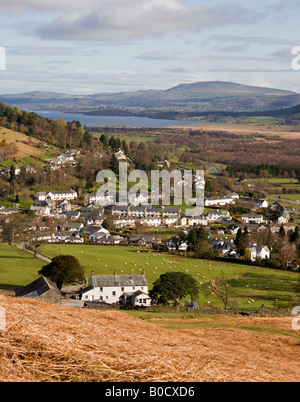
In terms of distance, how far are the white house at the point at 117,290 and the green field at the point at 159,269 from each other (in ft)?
11.5

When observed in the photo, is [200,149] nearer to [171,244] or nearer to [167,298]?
[171,244]

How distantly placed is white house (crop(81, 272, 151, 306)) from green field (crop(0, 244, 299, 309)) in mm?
3510

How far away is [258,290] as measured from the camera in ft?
121

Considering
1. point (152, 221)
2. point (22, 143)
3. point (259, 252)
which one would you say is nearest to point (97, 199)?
point (152, 221)

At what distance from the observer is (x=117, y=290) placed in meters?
32.5

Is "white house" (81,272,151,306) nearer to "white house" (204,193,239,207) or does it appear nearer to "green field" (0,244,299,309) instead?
"green field" (0,244,299,309)

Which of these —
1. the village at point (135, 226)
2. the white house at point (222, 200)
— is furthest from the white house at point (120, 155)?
the white house at point (222, 200)

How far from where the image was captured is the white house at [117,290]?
31.5 metres

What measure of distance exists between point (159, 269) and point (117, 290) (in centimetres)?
936

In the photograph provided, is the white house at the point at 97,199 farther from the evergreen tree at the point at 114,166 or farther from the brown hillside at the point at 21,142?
the brown hillside at the point at 21,142

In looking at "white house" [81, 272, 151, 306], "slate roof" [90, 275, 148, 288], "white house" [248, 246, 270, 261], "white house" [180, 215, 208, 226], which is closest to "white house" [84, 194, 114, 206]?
"white house" [180, 215, 208, 226]

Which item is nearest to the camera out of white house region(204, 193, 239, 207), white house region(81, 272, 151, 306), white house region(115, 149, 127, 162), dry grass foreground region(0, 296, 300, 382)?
dry grass foreground region(0, 296, 300, 382)

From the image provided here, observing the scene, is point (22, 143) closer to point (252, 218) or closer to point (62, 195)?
point (62, 195)

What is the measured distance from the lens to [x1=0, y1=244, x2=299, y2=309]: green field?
34062 millimetres
